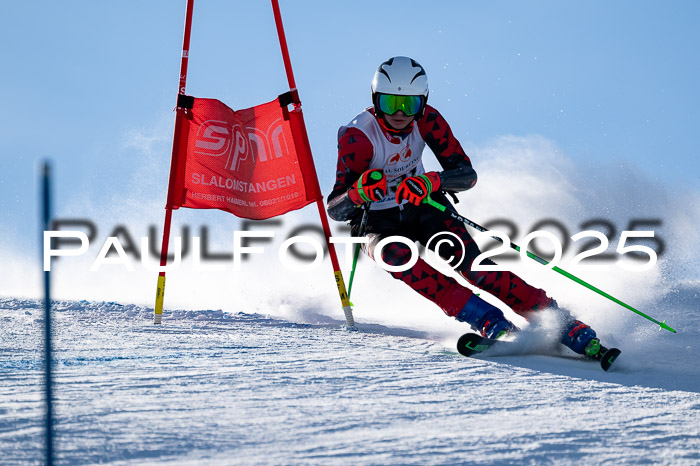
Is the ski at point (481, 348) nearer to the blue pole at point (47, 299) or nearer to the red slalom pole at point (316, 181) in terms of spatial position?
the red slalom pole at point (316, 181)

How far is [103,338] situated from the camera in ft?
13.5

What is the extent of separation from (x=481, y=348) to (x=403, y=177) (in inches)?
55.1

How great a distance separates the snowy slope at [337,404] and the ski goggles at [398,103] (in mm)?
1423

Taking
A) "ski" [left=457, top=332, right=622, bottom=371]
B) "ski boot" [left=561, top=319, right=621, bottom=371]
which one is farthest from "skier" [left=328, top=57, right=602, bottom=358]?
"ski" [left=457, top=332, right=622, bottom=371]

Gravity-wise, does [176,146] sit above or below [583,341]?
above

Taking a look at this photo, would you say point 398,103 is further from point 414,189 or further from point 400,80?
point 414,189

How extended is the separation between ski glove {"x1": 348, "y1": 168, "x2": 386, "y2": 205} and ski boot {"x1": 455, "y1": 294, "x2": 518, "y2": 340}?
0.82m

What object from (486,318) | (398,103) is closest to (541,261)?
(486,318)

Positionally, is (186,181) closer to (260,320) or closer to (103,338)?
(260,320)

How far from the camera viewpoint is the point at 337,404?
95.0 inches

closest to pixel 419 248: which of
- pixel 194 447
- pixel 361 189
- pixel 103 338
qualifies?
pixel 361 189

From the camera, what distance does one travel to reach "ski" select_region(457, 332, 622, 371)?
3.42 meters

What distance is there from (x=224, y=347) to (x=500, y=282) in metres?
1.61

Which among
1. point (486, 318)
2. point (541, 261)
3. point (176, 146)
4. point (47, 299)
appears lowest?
point (486, 318)
